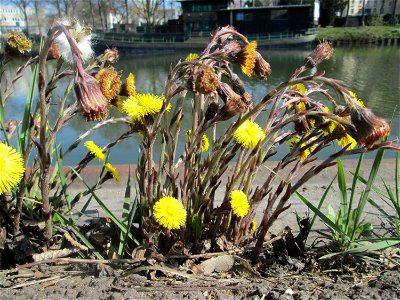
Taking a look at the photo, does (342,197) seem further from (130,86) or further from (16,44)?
(16,44)

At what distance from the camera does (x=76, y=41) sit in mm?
1423

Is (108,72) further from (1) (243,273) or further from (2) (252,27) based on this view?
(2) (252,27)

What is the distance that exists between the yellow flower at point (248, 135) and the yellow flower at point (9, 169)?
0.67 m

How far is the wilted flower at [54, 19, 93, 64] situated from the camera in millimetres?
1443

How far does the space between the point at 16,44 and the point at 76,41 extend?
1.24 feet

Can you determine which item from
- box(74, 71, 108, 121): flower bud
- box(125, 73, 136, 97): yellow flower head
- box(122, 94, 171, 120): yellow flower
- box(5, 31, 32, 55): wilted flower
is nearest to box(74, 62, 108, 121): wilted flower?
box(74, 71, 108, 121): flower bud

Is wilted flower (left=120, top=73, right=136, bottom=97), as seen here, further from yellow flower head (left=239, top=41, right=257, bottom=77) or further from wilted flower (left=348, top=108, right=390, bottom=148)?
wilted flower (left=348, top=108, right=390, bottom=148)

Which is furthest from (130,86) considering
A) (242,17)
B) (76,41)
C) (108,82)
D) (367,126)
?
(242,17)

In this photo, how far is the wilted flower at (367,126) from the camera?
1.12 meters

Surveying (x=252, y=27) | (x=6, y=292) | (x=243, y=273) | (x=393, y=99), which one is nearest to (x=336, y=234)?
(x=243, y=273)

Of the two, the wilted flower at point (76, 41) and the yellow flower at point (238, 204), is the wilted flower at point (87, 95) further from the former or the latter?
the yellow flower at point (238, 204)

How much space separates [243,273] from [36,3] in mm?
60770

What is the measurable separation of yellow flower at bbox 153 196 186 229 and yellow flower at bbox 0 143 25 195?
0.42 metres

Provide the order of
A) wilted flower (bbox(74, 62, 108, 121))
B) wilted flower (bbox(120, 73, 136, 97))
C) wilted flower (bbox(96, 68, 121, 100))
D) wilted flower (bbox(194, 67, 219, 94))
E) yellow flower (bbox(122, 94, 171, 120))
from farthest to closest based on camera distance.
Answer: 1. wilted flower (bbox(120, 73, 136, 97))
2. wilted flower (bbox(96, 68, 121, 100))
3. yellow flower (bbox(122, 94, 171, 120))
4. wilted flower (bbox(194, 67, 219, 94))
5. wilted flower (bbox(74, 62, 108, 121))
